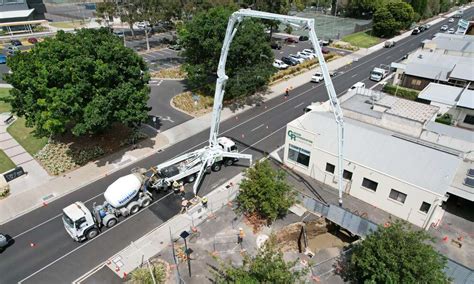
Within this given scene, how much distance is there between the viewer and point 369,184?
30000 mm

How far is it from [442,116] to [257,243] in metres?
37.0

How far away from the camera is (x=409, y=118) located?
117ft

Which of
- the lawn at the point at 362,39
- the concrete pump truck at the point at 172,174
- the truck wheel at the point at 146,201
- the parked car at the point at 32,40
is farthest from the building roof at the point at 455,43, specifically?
the parked car at the point at 32,40

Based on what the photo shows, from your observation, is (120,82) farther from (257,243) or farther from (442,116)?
(442,116)

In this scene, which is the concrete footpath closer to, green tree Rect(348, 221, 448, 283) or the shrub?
green tree Rect(348, 221, 448, 283)

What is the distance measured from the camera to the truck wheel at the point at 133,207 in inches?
1153

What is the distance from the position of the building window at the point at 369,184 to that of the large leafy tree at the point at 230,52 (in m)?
25.5

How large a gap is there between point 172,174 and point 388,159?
21554mm

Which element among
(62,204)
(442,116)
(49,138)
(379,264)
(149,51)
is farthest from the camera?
(149,51)

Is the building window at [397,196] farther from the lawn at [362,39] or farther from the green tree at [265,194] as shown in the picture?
the lawn at [362,39]

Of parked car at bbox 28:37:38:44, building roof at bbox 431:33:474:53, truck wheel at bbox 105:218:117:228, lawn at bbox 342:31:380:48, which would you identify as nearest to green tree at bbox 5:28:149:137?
truck wheel at bbox 105:218:117:228

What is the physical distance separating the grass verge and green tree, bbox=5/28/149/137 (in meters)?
5.64

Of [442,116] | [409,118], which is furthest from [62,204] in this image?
[442,116]

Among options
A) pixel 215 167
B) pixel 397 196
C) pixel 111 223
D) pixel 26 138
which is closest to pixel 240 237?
pixel 215 167
